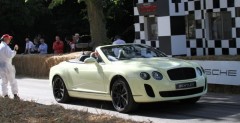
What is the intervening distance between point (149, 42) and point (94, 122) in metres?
11.7

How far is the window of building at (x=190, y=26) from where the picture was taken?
17380mm

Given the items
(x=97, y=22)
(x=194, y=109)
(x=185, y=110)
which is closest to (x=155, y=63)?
(x=185, y=110)

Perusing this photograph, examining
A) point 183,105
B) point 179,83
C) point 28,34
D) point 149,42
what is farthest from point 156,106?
point 28,34

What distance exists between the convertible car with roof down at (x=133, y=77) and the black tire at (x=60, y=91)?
0.34 meters

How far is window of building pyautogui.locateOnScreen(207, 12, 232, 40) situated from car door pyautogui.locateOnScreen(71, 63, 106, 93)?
6.47 metres

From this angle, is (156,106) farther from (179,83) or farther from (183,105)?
(179,83)

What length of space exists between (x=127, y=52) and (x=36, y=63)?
11.6 m

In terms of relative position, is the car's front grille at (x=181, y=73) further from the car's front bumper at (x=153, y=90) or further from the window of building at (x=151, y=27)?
the window of building at (x=151, y=27)

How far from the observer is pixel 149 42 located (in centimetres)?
1909

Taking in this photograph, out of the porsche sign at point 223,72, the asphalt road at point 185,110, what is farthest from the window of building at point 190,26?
the asphalt road at point 185,110

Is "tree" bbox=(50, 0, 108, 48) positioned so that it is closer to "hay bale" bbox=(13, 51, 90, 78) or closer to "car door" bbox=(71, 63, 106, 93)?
"hay bale" bbox=(13, 51, 90, 78)

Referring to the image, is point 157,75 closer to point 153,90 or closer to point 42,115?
point 153,90

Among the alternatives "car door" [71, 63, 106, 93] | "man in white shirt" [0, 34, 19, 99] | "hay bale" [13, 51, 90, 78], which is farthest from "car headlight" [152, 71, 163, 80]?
"hay bale" [13, 51, 90, 78]

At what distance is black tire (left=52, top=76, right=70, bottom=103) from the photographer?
1248cm
